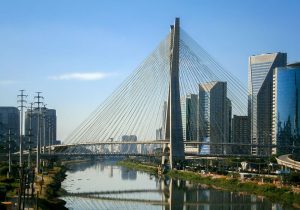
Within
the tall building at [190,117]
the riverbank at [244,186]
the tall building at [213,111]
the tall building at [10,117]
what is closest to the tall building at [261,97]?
the tall building at [213,111]

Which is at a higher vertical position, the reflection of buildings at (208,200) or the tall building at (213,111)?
the tall building at (213,111)

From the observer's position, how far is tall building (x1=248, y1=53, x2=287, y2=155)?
5747cm

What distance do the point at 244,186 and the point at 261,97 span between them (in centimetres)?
3259

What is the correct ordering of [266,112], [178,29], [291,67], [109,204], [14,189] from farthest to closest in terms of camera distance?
[266,112] → [291,67] → [178,29] → [109,204] → [14,189]

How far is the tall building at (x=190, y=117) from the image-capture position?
55.9 meters

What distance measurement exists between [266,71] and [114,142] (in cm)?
2974

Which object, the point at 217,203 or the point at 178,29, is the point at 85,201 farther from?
the point at 178,29

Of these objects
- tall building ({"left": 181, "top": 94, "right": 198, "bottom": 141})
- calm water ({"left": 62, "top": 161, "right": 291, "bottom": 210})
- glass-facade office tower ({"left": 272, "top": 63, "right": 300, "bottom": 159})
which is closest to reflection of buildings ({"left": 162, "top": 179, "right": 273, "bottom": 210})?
calm water ({"left": 62, "top": 161, "right": 291, "bottom": 210})

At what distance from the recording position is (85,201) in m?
22.2

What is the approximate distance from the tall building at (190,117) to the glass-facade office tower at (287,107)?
7.74 m

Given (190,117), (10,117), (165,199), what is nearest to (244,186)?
(165,199)

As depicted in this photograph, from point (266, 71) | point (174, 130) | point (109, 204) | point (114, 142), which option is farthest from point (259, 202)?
point (266, 71)

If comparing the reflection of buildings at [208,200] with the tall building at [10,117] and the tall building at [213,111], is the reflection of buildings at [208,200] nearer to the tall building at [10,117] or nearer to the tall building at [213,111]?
the tall building at [213,111]

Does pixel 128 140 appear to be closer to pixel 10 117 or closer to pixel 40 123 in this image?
pixel 40 123
